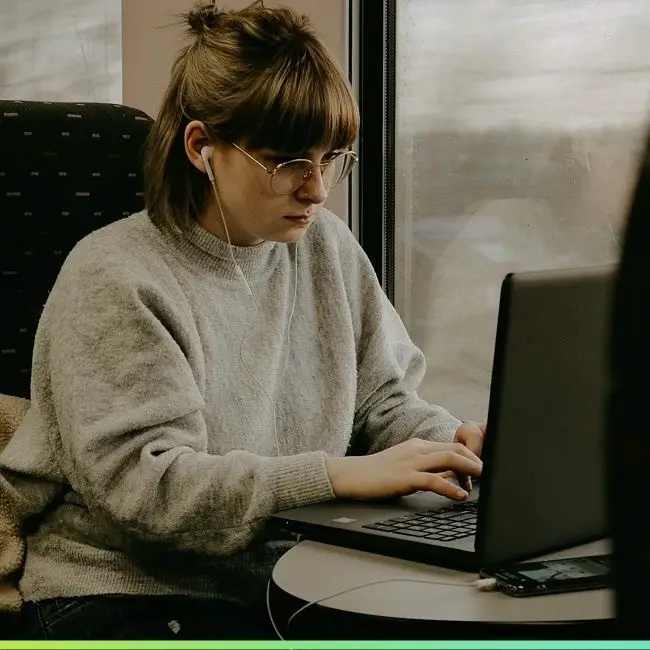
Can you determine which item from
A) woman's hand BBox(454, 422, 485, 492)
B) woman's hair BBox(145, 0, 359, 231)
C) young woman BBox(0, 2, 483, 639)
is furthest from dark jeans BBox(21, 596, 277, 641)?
woman's hair BBox(145, 0, 359, 231)

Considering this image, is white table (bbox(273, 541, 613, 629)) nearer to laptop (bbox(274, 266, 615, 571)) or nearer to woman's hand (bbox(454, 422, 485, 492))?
laptop (bbox(274, 266, 615, 571))

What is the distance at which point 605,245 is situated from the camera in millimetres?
1776

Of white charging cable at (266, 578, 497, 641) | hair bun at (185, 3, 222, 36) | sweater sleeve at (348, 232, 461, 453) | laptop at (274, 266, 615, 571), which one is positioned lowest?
sweater sleeve at (348, 232, 461, 453)

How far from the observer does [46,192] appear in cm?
133

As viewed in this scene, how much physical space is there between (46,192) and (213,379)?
0.33 metres

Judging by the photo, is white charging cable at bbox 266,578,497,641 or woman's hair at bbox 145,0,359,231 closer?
white charging cable at bbox 266,578,497,641

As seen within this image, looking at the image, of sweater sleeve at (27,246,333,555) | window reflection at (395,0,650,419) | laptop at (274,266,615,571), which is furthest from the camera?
window reflection at (395,0,650,419)

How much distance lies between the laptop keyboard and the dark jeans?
9.1 inches

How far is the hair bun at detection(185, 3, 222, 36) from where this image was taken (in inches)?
50.9

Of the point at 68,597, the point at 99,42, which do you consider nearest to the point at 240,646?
the point at 68,597

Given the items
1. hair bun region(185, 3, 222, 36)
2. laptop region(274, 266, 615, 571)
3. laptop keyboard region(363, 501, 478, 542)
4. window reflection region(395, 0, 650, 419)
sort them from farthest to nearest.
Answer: window reflection region(395, 0, 650, 419) → hair bun region(185, 3, 222, 36) → laptop keyboard region(363, 501, 478, 542) → laptop region(274, 266, 615, 571)

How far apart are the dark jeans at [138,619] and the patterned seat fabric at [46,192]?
11.9 inches

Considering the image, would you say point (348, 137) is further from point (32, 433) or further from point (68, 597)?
point (68, 597)

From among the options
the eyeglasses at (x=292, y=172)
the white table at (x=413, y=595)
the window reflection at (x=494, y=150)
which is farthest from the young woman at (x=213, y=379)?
the window reflection at (x=494, y=150)
